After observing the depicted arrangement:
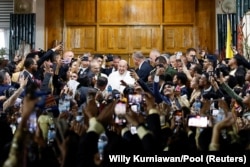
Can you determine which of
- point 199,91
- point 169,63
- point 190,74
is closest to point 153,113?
point 199,91

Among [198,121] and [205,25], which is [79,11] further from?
[198,121]

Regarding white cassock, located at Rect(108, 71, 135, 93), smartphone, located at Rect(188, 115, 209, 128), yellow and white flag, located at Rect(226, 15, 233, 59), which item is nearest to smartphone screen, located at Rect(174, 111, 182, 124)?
smartphone, located at Rect(188, 115, 209, 128)

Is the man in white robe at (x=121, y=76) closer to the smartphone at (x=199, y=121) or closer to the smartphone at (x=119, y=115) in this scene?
the smartphone at (x=119, y=115)

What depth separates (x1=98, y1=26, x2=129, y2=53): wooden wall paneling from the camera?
15203mm

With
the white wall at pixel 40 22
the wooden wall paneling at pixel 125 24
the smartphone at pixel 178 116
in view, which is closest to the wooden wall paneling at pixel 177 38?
the wooden wall paneling at pixel 125 24

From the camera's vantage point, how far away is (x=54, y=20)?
15328 millimetres

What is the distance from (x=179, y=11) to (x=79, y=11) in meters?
2.81

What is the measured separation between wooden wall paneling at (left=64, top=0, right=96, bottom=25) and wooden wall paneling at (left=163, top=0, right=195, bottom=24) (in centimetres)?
205

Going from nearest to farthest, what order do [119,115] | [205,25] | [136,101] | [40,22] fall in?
1. [119,115]
2. [136,101]
3. [205,25]
4. [40,22]

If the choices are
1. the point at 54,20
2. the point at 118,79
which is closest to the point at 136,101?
the point at 118,79

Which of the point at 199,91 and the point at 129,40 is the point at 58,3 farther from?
the point at 199,91

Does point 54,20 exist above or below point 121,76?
above

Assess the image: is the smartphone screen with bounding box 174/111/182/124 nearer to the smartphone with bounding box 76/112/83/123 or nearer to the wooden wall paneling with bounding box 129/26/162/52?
the smartphone with bounding box 76/112/83/123

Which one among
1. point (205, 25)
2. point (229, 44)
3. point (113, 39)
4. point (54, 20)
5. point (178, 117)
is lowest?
point (178, 117)
